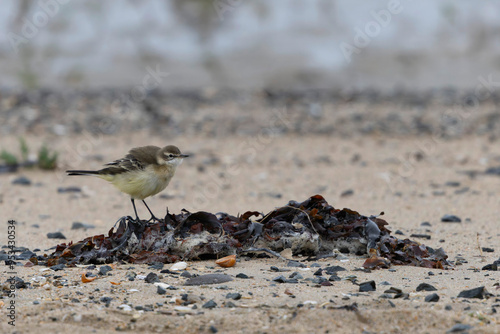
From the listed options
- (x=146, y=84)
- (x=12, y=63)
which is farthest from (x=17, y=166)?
(x=12, y=63)

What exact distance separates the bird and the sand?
874 mm

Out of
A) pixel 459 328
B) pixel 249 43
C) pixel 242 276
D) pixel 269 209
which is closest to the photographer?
pixel 459 328

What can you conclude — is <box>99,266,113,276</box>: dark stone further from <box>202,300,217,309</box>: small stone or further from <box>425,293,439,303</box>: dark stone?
<box>425,293,439,303</box>: dark stone

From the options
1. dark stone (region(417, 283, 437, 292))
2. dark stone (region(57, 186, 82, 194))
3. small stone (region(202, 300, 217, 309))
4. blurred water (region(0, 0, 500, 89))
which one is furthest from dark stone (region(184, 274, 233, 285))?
blurred water (region(0, 0, 500, 89))

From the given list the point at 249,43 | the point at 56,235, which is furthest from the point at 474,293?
the point at 249,43

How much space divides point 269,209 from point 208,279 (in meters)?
3.61

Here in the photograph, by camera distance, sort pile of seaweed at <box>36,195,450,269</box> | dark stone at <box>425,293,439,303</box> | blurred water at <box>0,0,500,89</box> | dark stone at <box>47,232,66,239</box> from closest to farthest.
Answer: dark stone at <box>425,293,439,303</box>
pile of seaweed at <box>36,195,450,269</box>
dark stone at <box>47,232,66,239</box>
blurred water at <box>0,0,500,89</box>

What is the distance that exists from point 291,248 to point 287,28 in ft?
61.7

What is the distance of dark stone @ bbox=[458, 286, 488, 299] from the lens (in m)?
4.24

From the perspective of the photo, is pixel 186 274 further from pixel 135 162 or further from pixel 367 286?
pixel 135 162

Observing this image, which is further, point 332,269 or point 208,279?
point 332,269

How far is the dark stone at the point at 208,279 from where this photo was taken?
15.2ft

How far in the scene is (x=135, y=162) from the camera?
614cm

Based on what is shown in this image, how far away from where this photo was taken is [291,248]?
5.32m
